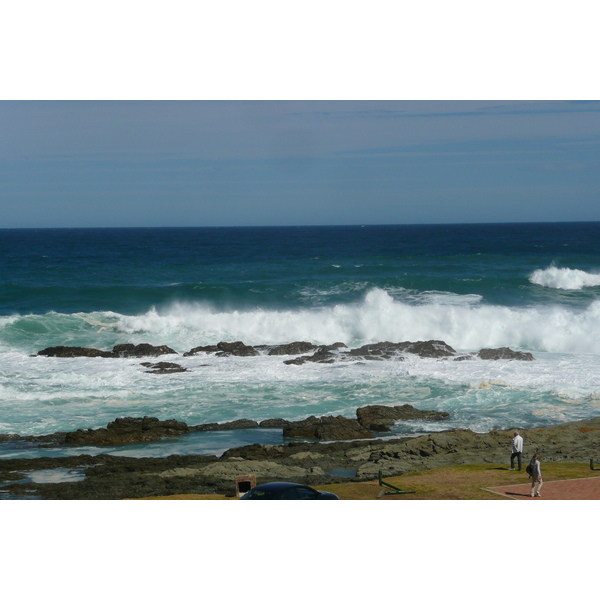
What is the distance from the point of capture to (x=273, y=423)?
2333 centimetres

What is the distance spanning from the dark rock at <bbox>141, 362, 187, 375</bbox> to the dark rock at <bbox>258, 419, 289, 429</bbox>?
26.3 feet

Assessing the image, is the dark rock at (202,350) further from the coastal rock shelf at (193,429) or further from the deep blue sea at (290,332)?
the coastal rock shelf at (193,429)

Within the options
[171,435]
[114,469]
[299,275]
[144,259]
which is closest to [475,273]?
[299,275]

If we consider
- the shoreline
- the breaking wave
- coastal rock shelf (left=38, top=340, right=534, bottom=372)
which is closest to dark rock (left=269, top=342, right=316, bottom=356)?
coastal rock shelf (left=38, top=340, right=534, bottom=372)

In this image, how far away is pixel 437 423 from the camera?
23375 millimetres

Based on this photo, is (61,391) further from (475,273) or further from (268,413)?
(475,273)

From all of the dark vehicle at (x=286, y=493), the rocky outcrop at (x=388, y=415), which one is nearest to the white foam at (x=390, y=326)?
the rocky outcrop at (x=388, y=415)

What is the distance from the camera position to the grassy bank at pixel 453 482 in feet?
52.0

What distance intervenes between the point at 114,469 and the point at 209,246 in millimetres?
79044

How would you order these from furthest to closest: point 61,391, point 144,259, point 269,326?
point 144,259 → point 269,326 → point 61,391

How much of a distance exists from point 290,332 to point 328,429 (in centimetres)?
1896

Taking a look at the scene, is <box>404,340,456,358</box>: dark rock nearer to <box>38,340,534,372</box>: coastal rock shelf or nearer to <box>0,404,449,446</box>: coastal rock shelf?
<box>38,340,534,372</box>: coastal rock shelf

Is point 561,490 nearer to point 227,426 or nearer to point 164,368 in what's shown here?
point 227,426

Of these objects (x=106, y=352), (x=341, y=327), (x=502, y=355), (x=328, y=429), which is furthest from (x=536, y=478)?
(x=341, y=327)
